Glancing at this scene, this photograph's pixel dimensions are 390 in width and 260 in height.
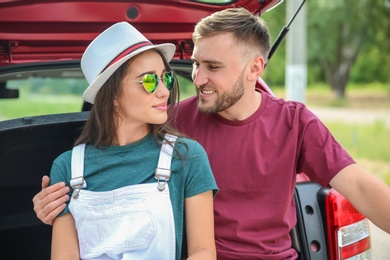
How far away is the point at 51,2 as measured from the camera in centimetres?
289

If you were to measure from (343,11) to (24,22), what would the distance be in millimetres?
20167

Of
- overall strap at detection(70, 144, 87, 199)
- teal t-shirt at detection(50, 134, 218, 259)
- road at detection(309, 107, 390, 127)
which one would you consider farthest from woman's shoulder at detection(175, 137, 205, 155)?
road at detection(309, 107, 390, 127)

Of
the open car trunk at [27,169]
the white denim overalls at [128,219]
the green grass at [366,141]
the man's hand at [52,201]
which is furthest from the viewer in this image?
the green grass at [366,141]

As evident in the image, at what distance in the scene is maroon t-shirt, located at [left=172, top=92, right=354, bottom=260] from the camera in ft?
7.99

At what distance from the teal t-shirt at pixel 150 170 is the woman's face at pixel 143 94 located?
114mm

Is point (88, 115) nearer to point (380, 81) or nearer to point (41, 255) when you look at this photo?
point (41, 255)

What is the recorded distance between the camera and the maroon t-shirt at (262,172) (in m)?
2.44

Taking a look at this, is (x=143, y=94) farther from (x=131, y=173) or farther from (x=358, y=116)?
(x=358, y=116)

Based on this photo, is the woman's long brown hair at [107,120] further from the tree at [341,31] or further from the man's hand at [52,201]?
the tree at [341,31]

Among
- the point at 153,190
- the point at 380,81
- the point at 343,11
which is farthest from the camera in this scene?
the point at 380,81

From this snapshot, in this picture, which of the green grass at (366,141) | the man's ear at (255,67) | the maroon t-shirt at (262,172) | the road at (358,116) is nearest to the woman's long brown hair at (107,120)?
the maroon t-shirt at (262,172)

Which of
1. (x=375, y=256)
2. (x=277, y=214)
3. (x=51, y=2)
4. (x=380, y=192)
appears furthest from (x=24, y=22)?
(x=375, y=256)

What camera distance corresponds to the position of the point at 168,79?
2.33 meters

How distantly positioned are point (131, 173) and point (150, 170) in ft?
0.21
